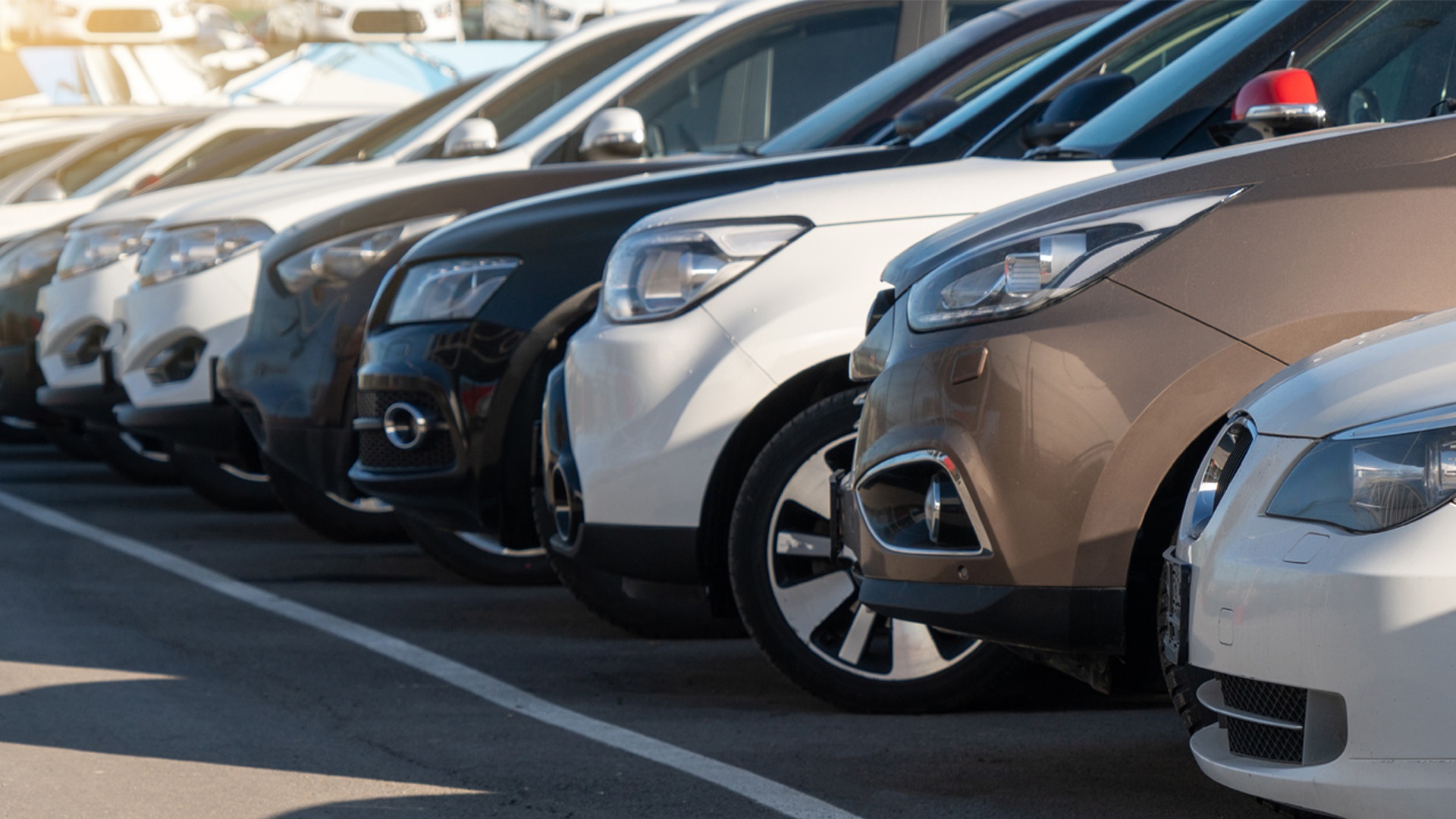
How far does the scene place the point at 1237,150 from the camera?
3.56 metres

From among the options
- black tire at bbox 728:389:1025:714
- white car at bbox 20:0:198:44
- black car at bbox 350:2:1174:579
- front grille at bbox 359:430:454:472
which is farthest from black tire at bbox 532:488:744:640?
white car at bbox 20:0:198:44

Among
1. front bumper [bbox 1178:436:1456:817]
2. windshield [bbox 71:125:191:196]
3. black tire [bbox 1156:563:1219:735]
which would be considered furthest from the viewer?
windshield [bbox 71:125:191:196]

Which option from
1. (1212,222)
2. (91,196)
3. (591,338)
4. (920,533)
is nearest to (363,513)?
(591,338)

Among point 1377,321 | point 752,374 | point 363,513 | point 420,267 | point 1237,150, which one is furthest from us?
point 363,513

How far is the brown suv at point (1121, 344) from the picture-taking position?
3322 millimetres

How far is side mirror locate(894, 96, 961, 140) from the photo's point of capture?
18.1 ft

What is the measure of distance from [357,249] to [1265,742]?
4342 mm

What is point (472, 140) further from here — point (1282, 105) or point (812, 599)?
point (1282, 105)

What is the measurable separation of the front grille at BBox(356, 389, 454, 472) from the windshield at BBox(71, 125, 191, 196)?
7.14 m

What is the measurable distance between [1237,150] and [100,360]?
6238 mm

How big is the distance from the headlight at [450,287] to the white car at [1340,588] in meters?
2.89

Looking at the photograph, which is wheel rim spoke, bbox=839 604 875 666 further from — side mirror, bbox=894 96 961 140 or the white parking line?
side mirror, bbox=894 96 961 140

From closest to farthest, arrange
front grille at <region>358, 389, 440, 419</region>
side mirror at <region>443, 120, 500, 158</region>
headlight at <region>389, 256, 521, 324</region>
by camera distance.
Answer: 1. headlight at <region>389, 256, 521, 324</region>
2. front grille at <region>358, 389, 440, 419</region>
3. side mirror at <region>443, 120, 500, 158</region>

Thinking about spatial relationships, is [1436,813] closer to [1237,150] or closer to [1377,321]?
[1377,321]
